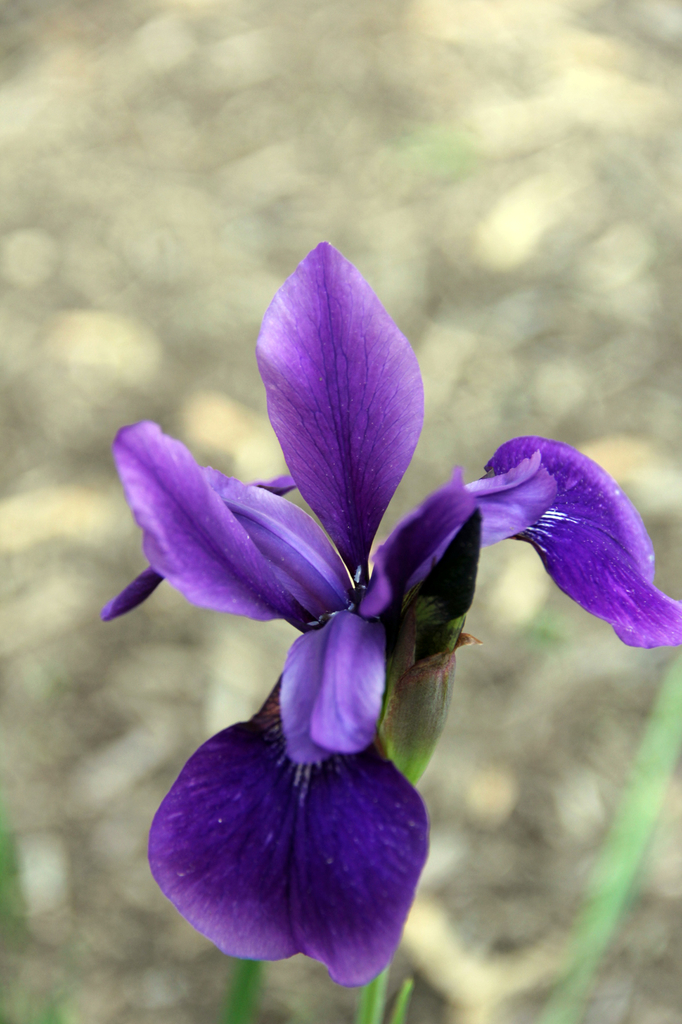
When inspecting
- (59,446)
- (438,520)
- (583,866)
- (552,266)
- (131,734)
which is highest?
(438,520)

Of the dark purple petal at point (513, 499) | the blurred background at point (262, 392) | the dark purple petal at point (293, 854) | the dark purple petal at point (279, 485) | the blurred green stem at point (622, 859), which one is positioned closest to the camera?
the dark purple petal at point (293, 854)

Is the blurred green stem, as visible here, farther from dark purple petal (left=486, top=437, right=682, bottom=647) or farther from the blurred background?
dark purple petal (left=486, top=437, right=682, bottom=647)

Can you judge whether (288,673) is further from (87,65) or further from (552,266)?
(87,65)

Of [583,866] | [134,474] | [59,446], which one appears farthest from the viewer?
[59,446]

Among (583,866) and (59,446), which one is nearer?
(583,866)

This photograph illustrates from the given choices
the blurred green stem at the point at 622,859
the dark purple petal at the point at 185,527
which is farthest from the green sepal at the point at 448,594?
the blurred green stem at the point at 622,859

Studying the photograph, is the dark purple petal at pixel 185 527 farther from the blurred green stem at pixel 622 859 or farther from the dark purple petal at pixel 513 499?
the blurred green stem at pixel 622 859

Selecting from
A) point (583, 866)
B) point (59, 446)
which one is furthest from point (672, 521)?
point (59, 446)
